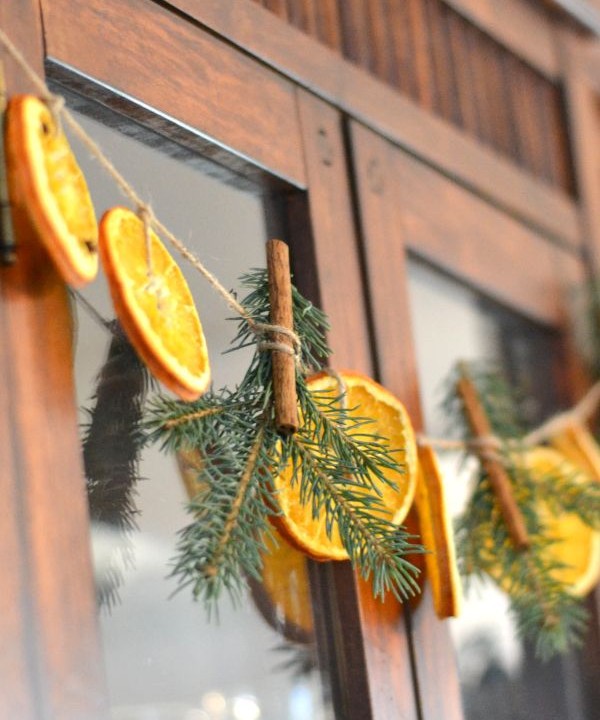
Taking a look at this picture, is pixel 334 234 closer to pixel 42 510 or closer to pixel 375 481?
pixel 375 481

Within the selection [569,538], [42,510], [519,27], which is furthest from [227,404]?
[519,27]

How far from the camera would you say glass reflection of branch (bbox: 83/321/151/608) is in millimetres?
553

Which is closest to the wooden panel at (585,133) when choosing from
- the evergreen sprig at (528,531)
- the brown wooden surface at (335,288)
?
the evergreen sprig at (528,531)

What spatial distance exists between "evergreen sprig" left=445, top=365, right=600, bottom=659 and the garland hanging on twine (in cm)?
8

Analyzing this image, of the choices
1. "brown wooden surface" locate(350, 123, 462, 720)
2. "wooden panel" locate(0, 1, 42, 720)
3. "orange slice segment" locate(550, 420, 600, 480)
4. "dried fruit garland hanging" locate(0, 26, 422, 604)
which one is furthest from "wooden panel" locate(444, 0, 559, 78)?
"wooden panel" locate(0, 1, 42, 720)

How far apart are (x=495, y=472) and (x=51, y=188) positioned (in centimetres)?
41

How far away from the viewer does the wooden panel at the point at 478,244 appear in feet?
2.76

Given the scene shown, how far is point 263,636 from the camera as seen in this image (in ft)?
2.08

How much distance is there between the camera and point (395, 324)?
78cm

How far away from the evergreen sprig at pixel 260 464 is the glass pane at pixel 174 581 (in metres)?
0.02

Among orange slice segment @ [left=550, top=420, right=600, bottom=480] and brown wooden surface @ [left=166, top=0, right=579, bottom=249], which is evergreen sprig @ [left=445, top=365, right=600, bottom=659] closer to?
orange slice segment @ [left=550, top=420, right=600, bottom=480]

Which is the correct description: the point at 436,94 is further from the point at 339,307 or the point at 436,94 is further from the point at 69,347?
the point at 69,347

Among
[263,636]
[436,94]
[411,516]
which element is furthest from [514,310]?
[263,636]

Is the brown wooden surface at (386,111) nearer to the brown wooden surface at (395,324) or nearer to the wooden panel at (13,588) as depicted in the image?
the brown wooden surface at (395,324)
